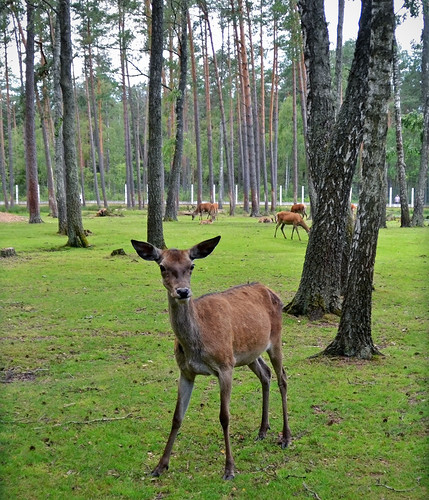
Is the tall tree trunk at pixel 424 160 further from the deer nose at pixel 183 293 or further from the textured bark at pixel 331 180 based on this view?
the deer nose at pixel 183 293

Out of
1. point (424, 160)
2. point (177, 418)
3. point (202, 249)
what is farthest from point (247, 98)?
Result: point (177, 418)

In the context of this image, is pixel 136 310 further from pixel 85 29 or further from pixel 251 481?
pixel 85 29

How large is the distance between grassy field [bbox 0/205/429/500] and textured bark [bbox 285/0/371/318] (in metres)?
0.54

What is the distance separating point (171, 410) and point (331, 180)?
475 centimetres

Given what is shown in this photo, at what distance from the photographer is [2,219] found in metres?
30.3

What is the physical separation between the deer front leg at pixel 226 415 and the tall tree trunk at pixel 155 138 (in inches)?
435

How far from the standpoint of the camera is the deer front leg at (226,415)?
4617 mm

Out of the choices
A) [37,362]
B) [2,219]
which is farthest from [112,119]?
[37,362]

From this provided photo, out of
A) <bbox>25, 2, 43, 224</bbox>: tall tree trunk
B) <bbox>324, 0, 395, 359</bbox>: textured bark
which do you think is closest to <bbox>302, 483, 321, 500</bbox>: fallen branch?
<bbox>324, 0, 395, 359</bbox>: textured bark

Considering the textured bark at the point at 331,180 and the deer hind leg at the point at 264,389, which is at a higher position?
the textured bark at the point at 331,180

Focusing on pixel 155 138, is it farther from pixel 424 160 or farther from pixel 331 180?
pixel 424 160

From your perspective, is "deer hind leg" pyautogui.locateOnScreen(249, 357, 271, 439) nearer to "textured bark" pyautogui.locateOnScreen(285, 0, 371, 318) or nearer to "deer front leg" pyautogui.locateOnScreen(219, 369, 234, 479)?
"deer front leg" pyautogui.locateOnScreen(219, 369, 234, 479)

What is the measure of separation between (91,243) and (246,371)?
1333cm

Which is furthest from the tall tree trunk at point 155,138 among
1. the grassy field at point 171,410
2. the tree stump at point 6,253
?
the grassy field at point 171,410
